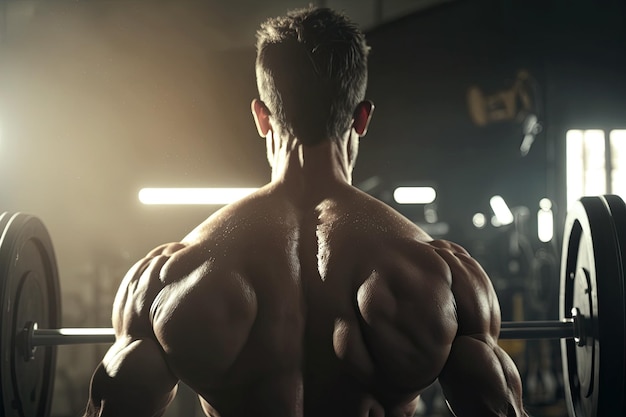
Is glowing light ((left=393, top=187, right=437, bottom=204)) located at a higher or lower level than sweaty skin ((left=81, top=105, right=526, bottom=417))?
higher

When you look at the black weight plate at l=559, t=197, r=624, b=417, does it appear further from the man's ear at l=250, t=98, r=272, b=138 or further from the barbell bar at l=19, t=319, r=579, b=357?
the man's ear at l=250, t=98, r=272, b=138

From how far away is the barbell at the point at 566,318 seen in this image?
53.2 inches

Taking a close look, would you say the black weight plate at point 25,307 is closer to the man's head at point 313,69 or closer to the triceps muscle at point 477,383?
the man's head at point 313,69

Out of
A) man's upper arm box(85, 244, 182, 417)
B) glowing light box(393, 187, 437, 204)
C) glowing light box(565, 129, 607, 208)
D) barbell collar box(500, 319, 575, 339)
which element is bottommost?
barbell collar box(500, 319, 575, 339)

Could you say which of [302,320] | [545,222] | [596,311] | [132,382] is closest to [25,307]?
[132,382]

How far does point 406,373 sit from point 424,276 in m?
0.15

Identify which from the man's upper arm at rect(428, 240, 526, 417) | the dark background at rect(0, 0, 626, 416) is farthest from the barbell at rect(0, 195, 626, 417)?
the dark background at rect(0, 0, 626, 416)

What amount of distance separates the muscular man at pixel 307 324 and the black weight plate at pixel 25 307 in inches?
18.0

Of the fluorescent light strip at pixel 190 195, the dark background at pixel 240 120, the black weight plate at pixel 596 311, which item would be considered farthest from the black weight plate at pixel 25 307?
the fluorescent light strip at pixel 190 195

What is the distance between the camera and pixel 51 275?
5.92ft

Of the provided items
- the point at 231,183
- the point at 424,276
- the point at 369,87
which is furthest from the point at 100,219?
the point at 424,276

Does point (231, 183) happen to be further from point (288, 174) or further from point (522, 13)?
point (288, 174)

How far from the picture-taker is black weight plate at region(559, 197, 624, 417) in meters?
1.35

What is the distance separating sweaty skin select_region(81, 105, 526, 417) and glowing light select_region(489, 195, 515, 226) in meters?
3.88
